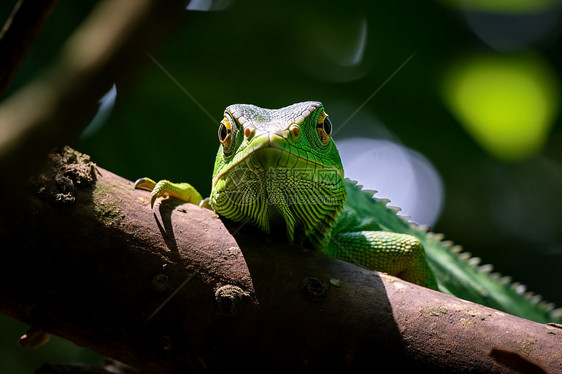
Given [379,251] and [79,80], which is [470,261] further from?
[79,80]

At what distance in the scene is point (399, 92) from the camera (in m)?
5.85

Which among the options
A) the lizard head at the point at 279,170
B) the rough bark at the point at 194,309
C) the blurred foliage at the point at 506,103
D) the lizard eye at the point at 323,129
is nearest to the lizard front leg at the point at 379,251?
the lizard head at the point at 279,170

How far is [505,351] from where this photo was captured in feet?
6.38

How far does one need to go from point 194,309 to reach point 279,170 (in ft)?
2.64

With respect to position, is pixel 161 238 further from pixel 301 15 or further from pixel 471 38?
pixel 471 38

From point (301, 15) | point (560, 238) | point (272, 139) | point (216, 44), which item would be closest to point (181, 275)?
point (272, 139)

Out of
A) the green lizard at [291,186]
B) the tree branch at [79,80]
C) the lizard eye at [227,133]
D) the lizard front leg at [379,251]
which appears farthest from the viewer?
the lizard front leg at [379,251]

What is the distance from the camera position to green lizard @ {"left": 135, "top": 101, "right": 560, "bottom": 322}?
8.26ft

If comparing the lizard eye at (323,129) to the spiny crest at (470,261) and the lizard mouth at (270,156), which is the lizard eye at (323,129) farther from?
the spiny crest at (470,261)

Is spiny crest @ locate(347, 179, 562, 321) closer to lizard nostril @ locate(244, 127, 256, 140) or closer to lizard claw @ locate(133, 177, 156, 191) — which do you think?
lizard nostril @ locate(244, 127, 256, 140)

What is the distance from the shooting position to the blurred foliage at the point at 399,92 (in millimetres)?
4645

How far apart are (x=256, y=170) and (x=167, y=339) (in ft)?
3.01

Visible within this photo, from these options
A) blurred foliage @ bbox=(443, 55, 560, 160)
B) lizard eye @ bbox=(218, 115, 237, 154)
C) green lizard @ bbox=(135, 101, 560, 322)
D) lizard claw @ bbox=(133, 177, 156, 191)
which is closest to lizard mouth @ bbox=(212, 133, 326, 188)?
green lizard @ bbox=(135, 101, 560, 322)

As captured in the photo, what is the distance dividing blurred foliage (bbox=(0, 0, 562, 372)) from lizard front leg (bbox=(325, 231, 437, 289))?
5.68ft
